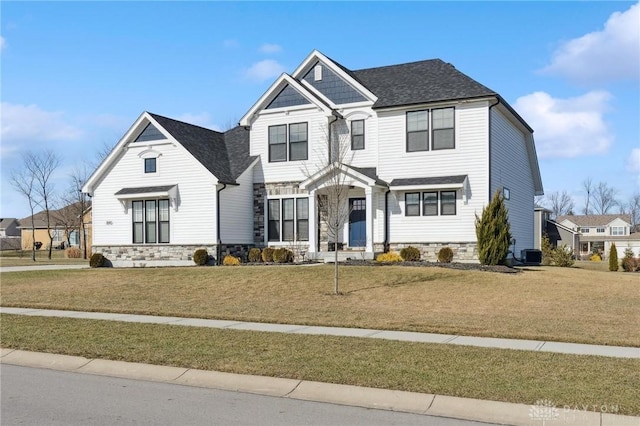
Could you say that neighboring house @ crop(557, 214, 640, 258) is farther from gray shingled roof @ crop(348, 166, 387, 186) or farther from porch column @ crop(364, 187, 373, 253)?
porch column @ crop(364, 187, 373, 253)

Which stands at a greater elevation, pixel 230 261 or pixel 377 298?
pixel 230 261

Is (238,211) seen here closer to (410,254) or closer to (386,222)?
(386,222)

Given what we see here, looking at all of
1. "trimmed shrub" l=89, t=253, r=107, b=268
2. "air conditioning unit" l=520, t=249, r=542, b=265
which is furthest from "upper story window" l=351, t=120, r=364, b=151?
"trimmed shrub" l=89, t=253, r=107, b=268

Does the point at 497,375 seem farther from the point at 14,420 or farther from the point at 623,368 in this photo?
the point at 14,420

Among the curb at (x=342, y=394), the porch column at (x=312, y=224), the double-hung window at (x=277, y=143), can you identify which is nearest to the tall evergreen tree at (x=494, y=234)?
the porch column at (x=312, y=224)

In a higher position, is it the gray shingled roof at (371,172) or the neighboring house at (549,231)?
the gray shingled roof at (371,172)

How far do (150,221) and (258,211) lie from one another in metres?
5.22

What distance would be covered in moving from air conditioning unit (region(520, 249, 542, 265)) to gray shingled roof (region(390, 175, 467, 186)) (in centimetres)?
683

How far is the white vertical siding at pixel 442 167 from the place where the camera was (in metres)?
23.2

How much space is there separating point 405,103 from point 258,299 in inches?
452

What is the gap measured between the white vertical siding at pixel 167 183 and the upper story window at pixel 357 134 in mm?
6507

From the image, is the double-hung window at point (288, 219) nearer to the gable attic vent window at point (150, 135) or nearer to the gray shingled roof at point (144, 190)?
the gray shingled roof at point (144, 190)

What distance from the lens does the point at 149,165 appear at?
28078 millimetres

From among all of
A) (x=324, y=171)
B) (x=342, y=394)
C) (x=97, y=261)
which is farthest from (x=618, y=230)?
(x=342, y=394)
